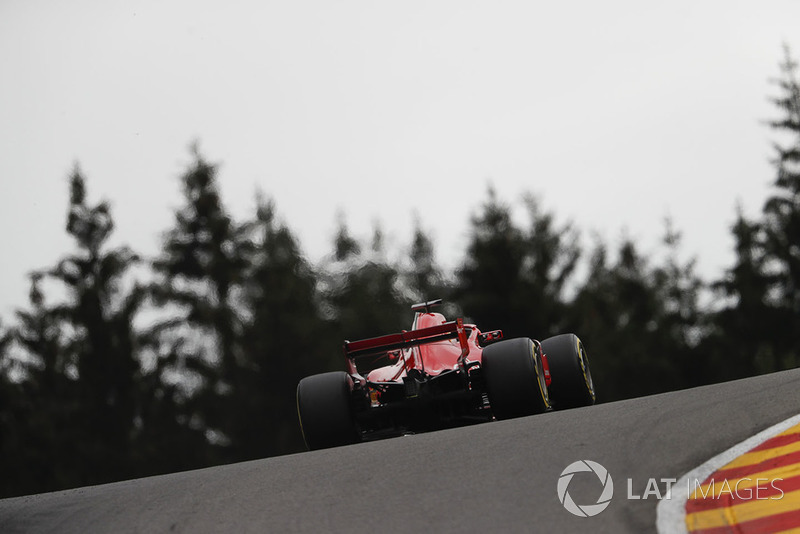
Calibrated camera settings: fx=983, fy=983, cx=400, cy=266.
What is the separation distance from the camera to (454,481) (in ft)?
20.8

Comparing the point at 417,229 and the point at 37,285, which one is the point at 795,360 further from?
the point at 37,285

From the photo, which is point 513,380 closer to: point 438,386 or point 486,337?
point 438,386

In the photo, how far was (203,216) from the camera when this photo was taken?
36062mm

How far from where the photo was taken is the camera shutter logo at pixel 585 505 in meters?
5.45

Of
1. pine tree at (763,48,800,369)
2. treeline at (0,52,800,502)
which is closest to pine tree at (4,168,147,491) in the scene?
treeline at (0,52,800,502)

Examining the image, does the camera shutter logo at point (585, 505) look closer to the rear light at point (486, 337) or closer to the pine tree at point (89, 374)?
the rear light at point (486, 337)

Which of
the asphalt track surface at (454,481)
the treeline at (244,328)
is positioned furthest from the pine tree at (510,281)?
the asphalt track surface at (454,481)

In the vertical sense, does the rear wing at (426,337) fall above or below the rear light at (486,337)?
above

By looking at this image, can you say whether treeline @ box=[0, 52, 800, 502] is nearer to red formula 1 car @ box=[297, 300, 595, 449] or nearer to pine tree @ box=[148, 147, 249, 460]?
pine tree @ box=[148, 147, 249, 460]

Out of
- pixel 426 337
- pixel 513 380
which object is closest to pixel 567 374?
pixel 513 380

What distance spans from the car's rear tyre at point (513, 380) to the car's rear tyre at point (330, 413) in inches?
62.3

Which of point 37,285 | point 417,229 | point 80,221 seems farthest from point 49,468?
point 417,229

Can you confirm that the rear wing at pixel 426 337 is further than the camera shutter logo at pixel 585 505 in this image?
Yes

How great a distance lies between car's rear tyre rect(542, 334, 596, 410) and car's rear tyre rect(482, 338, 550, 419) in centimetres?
106
